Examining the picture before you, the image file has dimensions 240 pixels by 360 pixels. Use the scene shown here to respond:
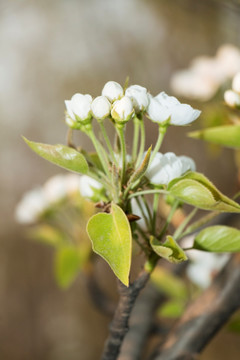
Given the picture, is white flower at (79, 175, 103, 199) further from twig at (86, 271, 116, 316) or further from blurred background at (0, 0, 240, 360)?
blurred background at (0, 0, 240, 360)

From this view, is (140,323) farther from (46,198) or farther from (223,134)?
(223,134)

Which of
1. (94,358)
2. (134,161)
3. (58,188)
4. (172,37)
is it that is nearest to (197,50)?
(172,37)

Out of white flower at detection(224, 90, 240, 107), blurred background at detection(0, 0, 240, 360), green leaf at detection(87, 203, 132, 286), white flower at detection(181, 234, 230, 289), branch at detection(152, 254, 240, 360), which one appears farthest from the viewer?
blurred background at detection(0, 0, 240, 360)

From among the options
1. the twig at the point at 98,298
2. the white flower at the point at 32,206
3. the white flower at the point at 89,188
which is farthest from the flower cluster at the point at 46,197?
the white flower at the point at 89,188

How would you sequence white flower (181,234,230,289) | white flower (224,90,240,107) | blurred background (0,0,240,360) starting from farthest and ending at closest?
blurred background (0,0,240,360), white flower (181,234,230,289), white flower (224,90,240,107)

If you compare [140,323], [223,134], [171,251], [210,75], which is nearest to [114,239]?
[171,251]

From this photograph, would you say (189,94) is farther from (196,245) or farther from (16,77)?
(16,77)

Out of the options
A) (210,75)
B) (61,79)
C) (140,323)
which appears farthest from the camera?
(61,79)

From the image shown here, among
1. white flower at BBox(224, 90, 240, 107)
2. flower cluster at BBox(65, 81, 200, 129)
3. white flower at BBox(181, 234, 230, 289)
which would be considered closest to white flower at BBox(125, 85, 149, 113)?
flower cluster at BBox(65, 81, 200, 129)
